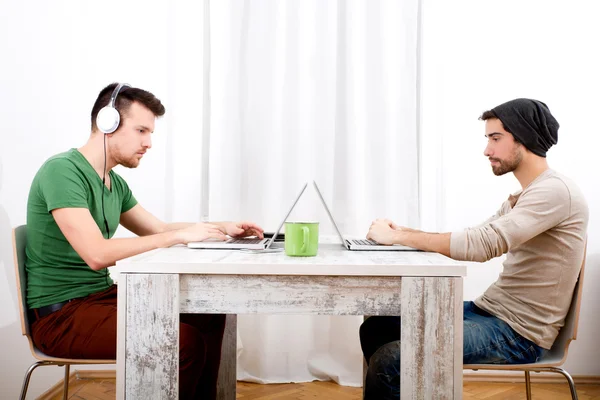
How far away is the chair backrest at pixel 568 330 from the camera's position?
1552 mm

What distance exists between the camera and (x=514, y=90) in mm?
2613

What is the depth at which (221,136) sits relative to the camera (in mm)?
2574

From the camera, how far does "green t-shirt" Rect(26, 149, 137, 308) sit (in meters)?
1.57

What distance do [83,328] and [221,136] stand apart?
1.26 meters

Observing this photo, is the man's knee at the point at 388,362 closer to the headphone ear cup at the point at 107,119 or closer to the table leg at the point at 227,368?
the table leg at the point at 227,368

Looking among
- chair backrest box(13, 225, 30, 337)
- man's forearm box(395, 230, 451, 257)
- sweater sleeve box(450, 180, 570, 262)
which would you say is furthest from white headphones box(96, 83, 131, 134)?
sweater sleeve box(450, 180, 570, 262)

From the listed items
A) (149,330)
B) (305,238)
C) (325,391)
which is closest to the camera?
(149,330)

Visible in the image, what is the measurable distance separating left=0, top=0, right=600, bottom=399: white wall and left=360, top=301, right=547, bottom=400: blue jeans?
105cm

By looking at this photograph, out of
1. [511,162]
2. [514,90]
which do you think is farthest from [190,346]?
[514,90]

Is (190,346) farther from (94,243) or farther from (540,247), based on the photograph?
(540,247)

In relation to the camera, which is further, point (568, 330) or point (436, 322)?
point (568, 330)

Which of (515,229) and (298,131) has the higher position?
(298,131)

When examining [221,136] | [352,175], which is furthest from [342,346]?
[221,136]

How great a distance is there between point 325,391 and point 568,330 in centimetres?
124
